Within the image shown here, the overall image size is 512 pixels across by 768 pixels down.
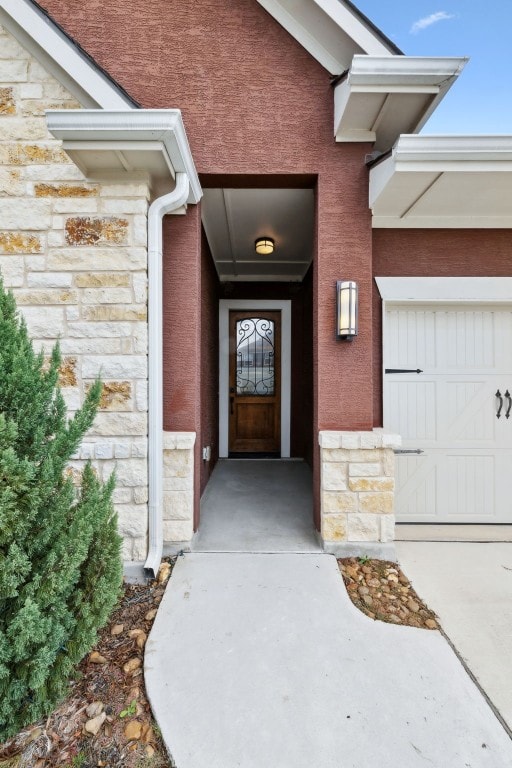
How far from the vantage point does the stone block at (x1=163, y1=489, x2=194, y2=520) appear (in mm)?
2436

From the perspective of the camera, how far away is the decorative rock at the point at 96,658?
1588 millimetres

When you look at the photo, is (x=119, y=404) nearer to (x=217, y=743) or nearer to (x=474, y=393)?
(x=217, y=743)

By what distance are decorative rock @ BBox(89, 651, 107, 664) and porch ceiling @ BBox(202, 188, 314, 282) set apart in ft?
10.3

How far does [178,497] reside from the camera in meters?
2.44

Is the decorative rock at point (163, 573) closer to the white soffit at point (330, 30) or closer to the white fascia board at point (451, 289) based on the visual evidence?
the white fascia board at point (451, 289)

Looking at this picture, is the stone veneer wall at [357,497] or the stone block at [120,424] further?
the stone veneer wall at [357,497]

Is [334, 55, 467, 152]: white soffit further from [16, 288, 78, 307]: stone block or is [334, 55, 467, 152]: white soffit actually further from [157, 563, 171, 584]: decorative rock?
[157, 563, 171, 584]: decorative rock

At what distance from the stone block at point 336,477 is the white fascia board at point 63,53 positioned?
270cm

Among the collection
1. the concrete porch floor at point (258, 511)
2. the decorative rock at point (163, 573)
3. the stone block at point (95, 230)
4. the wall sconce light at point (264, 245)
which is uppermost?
the wall sconce light at point (264, 245)

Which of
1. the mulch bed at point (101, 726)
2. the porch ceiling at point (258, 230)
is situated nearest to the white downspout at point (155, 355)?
the mulch bed at point (101, 726)

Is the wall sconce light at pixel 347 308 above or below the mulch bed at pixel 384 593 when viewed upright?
above

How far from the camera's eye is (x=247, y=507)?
3199mm

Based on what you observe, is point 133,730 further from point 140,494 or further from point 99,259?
point 99,259

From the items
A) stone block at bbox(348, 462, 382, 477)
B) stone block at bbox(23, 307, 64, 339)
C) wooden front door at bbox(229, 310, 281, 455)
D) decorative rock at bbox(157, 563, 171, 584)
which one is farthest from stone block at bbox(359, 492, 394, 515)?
wooden front door at bbox(229, 310, 281, 455)
